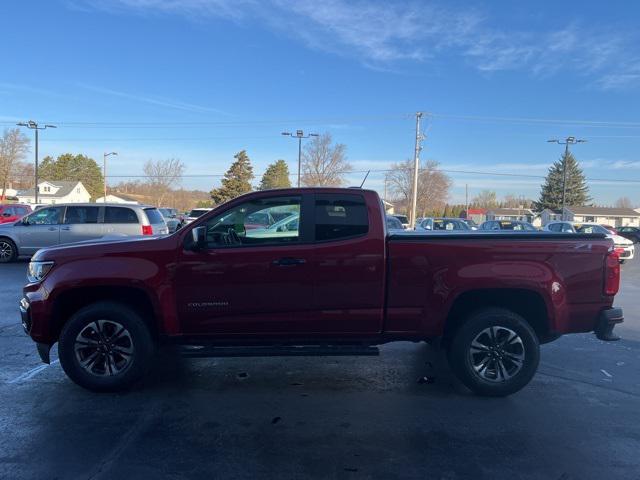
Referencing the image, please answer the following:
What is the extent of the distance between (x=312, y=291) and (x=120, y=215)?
10.4m

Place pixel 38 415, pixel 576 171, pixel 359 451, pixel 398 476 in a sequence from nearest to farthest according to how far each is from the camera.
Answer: pixel 398 476, pixel 359 451, pixel 38 415, pixel 576 171

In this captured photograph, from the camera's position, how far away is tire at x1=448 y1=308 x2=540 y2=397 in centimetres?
479

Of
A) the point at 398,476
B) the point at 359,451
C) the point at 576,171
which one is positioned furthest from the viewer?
the point at 576,171

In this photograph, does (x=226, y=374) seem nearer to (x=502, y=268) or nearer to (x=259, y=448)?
(x=259, y=448)

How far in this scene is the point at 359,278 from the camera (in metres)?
4.66

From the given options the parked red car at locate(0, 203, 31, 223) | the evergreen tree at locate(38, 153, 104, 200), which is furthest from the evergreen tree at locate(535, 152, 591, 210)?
the evergreen tree at locate(38, 153, 104, 200)

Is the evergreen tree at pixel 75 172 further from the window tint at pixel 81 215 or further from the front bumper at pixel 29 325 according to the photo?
the front bumper at pixel 29 325

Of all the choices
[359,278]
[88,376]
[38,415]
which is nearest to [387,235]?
[359,278]

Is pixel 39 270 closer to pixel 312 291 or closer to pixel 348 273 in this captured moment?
pixel 312 291

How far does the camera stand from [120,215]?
13523 mm

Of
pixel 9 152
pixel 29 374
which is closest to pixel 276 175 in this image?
pixel 9 152

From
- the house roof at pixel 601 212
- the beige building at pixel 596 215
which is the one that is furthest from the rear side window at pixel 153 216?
the house roof at pixel 601 212

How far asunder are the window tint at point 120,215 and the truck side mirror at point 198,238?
960 centimetres

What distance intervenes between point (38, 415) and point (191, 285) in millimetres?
1678
